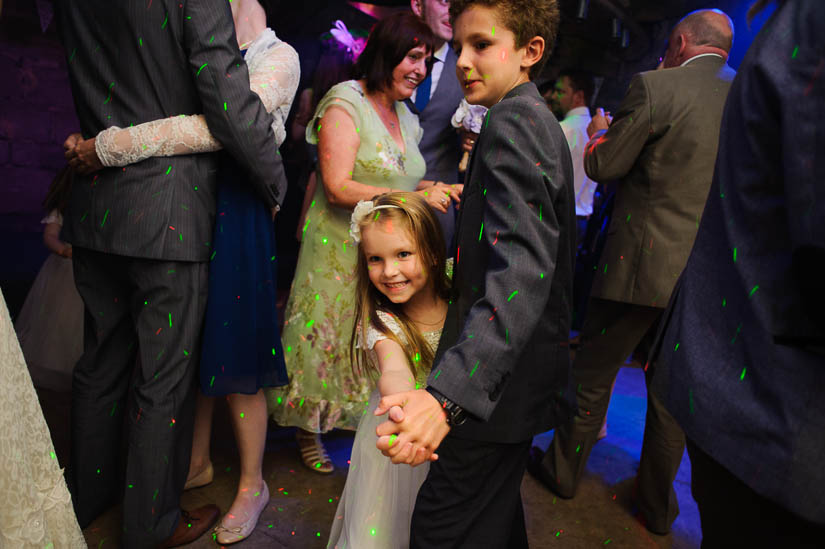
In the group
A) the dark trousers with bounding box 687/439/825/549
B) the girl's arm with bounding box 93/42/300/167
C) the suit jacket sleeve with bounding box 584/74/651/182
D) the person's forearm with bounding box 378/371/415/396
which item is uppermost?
the suit jacket sleeve with bounding box 584/74/651/182

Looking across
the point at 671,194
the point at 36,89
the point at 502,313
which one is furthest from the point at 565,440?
the point at 36,89

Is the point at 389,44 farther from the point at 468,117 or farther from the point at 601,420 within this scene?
the point at 601,420

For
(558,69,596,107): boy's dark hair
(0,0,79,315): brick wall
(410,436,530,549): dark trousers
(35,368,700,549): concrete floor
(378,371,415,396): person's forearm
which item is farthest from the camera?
(0,0,79,315): brick wall

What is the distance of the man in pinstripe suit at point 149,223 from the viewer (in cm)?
142

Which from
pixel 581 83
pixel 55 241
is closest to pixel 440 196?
pixel 55 241

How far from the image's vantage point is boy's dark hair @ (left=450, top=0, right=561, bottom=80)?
1108 mm

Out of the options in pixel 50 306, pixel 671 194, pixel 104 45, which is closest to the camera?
pixel 104 45

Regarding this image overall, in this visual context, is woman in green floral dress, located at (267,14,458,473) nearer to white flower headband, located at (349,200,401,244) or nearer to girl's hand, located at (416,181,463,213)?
girl's hand, located at (416,181,463,213)

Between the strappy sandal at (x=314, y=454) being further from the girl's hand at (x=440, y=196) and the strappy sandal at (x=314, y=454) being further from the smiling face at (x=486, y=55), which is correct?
the smiling face at (x=486, y=55)

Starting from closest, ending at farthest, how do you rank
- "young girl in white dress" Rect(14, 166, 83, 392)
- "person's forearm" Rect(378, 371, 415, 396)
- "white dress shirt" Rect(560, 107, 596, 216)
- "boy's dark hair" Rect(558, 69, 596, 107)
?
"person's forearm" Rect(378, 371, 415, 396)
"young girl in white dress" Rect(14, 166, 83, 392)
"white dress shirt" Rect(560, 107, 596, 216)
"boy's dark hair" Rect(558, 69, 596, 107)

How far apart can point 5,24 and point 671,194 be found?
19.5 ft

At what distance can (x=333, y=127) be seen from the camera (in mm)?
1970

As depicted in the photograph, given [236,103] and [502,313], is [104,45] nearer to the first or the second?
[236,103]

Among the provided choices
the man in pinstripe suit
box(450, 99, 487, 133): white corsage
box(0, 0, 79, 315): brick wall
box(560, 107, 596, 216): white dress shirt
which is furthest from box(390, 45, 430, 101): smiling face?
box(0, 0, 79, 315): brick wall
